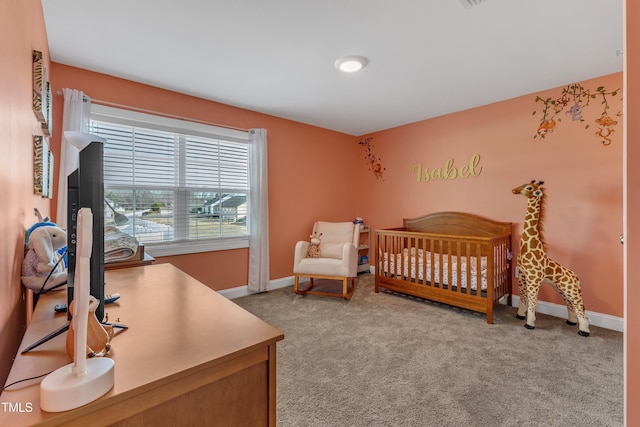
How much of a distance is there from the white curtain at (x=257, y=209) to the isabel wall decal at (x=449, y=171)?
205 centimetres

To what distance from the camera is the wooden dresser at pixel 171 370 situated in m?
0.58

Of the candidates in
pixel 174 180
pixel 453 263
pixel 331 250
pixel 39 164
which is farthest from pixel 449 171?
pixel 39 164

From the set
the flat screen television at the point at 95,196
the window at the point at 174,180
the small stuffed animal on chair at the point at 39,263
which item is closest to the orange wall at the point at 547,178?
the window at the point at 174,180

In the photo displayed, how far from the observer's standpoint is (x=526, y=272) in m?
2.54

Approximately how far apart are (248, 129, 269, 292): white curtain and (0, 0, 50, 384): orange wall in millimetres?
2050

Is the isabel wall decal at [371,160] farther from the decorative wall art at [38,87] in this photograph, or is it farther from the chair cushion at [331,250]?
the decorative wall art at [38,87]

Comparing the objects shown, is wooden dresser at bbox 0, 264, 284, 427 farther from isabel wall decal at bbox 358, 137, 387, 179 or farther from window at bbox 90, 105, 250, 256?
isabel wall decal at bbox 358, 137, 387, 179

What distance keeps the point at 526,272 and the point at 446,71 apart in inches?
74.7

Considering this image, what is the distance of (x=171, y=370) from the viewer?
664 millimetres

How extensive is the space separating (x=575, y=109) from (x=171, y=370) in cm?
359

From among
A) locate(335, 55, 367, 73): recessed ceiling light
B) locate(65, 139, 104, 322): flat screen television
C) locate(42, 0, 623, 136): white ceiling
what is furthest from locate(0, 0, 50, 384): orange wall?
locate(335, 55, 367, 73): recessed ceiling light

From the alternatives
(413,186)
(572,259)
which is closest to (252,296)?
(413,186)

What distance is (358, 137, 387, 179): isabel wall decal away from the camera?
4331 millimetres

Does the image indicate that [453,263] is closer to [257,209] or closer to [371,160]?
[371,160]
